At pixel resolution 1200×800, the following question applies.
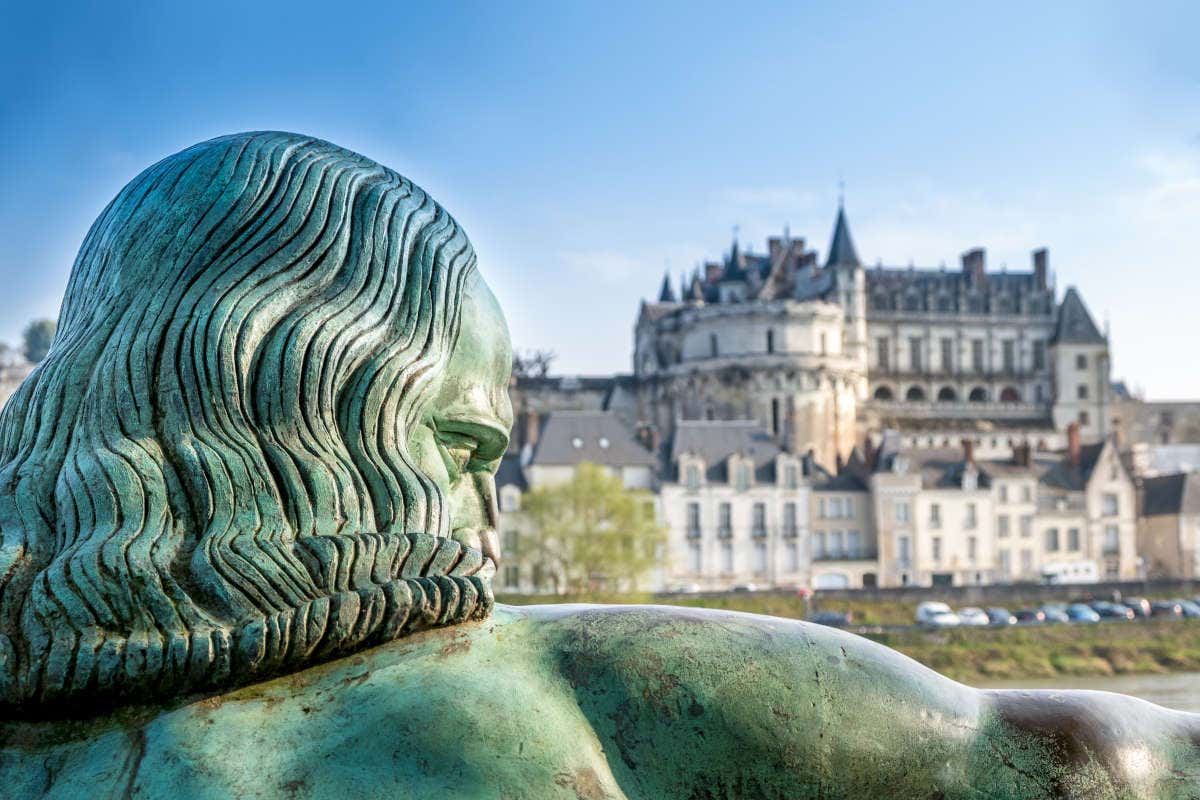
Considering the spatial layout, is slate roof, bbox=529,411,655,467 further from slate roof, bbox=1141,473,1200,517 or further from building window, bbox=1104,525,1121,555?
slate roof, bbox=1141,473,1200,517

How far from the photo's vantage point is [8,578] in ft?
6.11

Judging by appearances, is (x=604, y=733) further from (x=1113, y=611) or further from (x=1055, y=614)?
(x=1113, y=611)

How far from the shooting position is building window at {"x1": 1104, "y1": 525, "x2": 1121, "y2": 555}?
55.3 m

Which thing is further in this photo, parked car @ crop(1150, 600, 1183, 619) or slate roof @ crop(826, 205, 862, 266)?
slate roof @ crop(826, 205, 862, 266)

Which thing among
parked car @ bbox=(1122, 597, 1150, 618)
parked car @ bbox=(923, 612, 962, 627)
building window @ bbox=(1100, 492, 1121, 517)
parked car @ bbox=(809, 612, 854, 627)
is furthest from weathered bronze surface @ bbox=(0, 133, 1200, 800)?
building window @ bbox=(1100, 492, 1121, 517)

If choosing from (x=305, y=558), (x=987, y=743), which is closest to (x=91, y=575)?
(x=305, y=558)

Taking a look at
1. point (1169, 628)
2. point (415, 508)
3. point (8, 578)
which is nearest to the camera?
point (8, 578)

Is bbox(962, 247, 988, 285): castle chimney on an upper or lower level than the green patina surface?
upper

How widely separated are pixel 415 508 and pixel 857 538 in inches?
1988

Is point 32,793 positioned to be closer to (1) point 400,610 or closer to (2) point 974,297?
(1) point 400,610

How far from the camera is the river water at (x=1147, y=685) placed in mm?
29742

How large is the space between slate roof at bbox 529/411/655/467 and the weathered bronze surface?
43619 millimetres

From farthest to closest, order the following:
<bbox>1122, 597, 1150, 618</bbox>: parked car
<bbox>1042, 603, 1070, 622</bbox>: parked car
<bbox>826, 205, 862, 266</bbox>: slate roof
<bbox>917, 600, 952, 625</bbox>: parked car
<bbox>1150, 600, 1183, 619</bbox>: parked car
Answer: <bbox>826, 205, 862, 266</bbox>: slate roof → <bbox>1122, 597, 1150, 618</bbox>: parked car → <bbox>1150, 600, 1183, 619</bbox>: parked car → <bbox>917, 600, 952, 625</bbox>: parked car → <bbox>1042, 603, 1070, 622</bbox>: parked car

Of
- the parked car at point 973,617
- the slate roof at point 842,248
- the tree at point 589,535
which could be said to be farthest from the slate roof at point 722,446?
the slate roof at point 842,248
